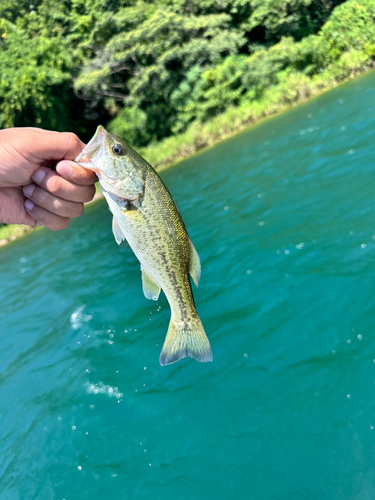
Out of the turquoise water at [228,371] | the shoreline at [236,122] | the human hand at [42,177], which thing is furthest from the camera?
the shoreline at [236,122]

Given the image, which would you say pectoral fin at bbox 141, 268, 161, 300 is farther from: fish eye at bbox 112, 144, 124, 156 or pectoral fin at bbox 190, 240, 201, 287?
fish eye at bbox 112, 144, 124, 156

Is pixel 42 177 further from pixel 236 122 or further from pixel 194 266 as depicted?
pixel 236 122

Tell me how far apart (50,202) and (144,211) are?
36.8 inches

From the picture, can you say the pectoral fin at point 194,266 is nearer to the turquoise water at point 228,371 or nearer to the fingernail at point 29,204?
the fingernail at point 29,204

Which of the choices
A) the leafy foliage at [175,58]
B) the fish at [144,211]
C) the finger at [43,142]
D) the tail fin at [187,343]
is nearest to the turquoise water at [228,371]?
the tail fin at [187,343]

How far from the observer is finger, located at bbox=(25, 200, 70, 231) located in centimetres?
365

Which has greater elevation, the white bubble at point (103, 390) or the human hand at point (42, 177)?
the human hand at point (42, 177)

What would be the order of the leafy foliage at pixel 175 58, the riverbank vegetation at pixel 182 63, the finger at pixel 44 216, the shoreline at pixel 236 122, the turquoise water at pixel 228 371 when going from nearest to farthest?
the finger at pixel 44 216 < the turquoise water at pixel 228 371 < the shoreline at pixel 236 122 < the riverbank vegetation at pixel 182 63 < the leafy foliage at pixel 175 58

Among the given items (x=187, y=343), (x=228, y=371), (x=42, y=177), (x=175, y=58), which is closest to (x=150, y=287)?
(x=187, y=343)

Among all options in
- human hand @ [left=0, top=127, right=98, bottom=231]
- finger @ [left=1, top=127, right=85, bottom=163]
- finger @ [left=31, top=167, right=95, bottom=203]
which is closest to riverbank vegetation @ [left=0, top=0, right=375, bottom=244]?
human hand @ [left=0, top=127, right=98, bottom=231]

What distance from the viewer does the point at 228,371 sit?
5.53m

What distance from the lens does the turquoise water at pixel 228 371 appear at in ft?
14.1

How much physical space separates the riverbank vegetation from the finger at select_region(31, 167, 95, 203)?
941 inches

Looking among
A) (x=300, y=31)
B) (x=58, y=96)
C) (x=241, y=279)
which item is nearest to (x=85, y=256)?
(x=241, y=279)
